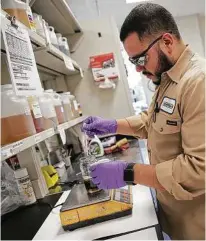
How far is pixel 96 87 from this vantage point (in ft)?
9.39

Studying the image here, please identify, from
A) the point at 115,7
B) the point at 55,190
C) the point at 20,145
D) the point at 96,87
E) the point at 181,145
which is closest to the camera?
the point at 20,145

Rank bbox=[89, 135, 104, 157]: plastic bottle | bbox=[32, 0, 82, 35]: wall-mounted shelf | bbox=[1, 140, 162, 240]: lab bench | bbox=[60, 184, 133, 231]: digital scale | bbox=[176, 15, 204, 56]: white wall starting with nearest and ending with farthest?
1. bbox=[1, 140, 162, 240]: lab bench
2. bbox=[60, 184, 133, 231]: digital scale
3. bbox=[32, 0, 82, 35]: wall-mounted shelf
4. bbox=[89, 135, 104, 157]: plastic bottle
5. bbox=[176, 15, 204, 56]: white wall

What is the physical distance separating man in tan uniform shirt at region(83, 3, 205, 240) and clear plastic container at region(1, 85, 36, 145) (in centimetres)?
37

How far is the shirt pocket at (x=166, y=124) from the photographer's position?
3.60 feet

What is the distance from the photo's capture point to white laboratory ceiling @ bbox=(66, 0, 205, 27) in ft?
12.8

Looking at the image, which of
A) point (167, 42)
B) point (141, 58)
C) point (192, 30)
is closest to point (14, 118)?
point (141, 58)

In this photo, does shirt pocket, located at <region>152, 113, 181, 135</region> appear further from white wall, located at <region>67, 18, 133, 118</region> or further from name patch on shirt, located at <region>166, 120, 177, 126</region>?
white wall, located at <region>67, 18, 133, 118</region>

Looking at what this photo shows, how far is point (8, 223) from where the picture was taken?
54.4 inches

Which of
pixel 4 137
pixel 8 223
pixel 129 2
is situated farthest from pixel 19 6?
pixel 129 2

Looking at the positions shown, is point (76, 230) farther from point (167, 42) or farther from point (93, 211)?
point (167, 42)

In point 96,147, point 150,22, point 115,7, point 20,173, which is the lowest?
point 96,147

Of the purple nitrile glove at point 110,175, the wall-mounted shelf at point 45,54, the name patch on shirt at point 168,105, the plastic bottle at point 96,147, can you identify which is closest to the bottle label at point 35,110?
the wall-mounted shelf at point 45,54

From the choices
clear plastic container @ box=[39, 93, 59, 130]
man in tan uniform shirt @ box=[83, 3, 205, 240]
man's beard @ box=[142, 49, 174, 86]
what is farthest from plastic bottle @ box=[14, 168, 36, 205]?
man's beard @ box=[142, 49, 174, 86]

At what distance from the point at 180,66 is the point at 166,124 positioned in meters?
0.26
